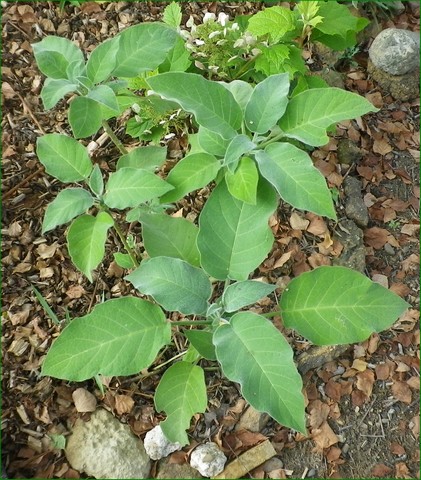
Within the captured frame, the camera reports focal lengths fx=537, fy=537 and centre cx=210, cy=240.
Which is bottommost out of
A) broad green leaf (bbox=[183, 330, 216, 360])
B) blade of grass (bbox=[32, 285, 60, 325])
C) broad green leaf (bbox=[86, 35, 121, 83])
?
blade of grass (bbox=[32, 285, 60, 325])

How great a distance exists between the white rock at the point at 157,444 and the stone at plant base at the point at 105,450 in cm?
3

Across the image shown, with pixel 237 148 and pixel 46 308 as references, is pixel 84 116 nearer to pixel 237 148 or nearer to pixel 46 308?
pixel 237 148

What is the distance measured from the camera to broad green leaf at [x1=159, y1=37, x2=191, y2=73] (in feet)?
6.24

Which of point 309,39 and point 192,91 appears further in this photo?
point 309,39

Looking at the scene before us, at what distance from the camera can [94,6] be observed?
7.68ft

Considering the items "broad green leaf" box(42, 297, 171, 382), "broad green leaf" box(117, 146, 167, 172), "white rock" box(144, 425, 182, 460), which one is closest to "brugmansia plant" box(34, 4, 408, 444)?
"broad green leaf" box(42, 297, 171, 382)

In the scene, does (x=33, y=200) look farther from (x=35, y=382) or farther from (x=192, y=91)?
(x=192, y=91)

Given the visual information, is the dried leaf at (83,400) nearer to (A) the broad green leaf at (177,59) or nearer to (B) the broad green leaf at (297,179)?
(B) the broad green leaf at (297,179)

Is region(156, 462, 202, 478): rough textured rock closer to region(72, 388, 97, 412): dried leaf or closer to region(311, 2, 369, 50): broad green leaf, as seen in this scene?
region(72, 388, 97, 412): dried leaf

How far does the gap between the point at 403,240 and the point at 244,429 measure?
1.04m

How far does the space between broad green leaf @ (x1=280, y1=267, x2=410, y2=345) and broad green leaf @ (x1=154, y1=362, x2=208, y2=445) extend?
1.09ft

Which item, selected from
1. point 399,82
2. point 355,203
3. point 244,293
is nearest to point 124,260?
point 244,293

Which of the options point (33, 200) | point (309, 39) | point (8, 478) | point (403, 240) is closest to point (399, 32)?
point (309, 39)

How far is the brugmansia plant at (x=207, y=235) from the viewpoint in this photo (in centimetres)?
130
